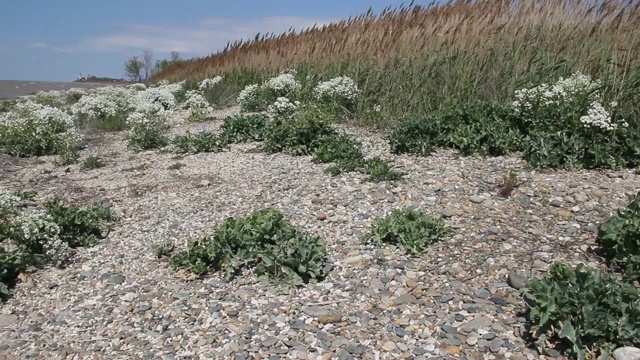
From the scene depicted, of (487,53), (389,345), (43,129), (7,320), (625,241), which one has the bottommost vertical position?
(7,320)

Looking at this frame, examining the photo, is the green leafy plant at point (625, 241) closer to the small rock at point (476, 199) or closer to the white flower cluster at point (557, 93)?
the small rock at point (476, 199)

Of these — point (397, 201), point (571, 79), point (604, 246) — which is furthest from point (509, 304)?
point (571, 79)

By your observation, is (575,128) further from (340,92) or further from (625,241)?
(340,92)

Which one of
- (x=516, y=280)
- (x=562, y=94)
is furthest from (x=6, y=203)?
(x=562, y=94)

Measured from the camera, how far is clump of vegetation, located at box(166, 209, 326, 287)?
414 centimetres

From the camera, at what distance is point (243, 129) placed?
8719mm

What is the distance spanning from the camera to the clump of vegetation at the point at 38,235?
4652 mm

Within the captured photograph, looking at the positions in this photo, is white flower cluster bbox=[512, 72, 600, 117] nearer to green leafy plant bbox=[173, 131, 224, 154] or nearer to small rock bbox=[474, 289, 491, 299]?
small rock bbox=[474, 289, 491, 299]

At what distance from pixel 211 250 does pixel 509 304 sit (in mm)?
2212

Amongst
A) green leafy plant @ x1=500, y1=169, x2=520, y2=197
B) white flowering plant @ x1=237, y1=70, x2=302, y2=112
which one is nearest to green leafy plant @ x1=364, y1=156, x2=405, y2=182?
green leafy plant @ x1=500, y1=169, x2=520, y2=197

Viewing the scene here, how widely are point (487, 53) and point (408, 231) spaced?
4851 mm

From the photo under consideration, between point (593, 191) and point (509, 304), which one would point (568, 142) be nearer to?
point (593, 191)

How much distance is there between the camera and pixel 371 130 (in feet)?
27.3

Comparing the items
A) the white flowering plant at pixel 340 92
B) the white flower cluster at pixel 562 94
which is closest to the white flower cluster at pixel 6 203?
the white flowering plant at pixel 340 92
